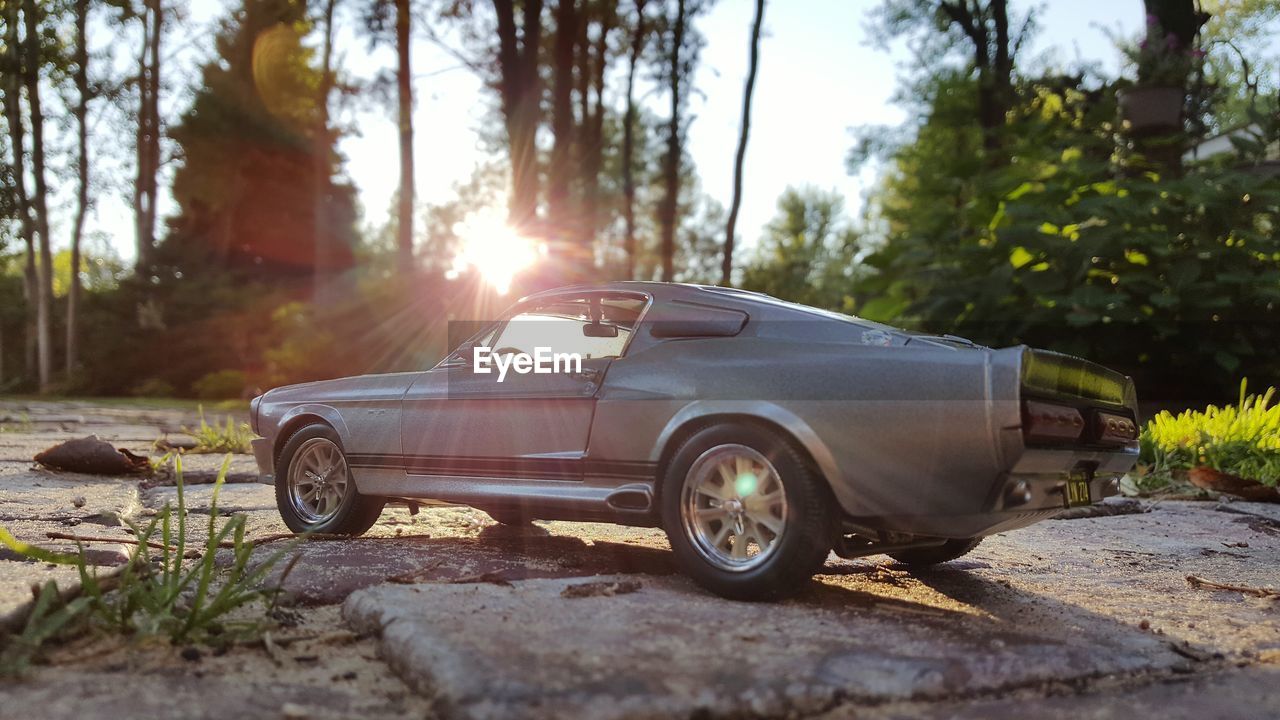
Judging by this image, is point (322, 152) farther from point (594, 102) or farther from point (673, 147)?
point (673, 147)

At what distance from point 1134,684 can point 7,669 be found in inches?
112

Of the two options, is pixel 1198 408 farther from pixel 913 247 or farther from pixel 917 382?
pixel 917 382

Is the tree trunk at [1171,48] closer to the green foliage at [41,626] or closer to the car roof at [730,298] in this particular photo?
the car roof at [730,298]

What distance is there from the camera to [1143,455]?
7730mm

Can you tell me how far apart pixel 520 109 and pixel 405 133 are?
5.61 m

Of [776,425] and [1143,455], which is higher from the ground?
[776,425]

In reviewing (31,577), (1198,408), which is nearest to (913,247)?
(1198,408)

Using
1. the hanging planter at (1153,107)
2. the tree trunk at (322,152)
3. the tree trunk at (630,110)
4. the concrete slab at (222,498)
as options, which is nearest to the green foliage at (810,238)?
the tree trunk at (630,110)

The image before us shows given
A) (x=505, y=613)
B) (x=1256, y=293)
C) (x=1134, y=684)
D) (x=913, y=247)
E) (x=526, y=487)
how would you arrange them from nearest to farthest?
(x=1134, y=684) < (x=505, y=613) < (x=526, y=487) < (x=1256, y=293) < (x=913, y=247)

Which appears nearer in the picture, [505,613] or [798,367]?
[505,613]

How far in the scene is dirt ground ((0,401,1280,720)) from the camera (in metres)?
2.31

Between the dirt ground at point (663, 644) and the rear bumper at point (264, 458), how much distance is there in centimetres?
75

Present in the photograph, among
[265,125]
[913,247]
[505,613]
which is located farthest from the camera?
[265,125]

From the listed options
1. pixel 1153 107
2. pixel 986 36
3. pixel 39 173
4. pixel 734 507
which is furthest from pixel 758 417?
pixel 39 173
